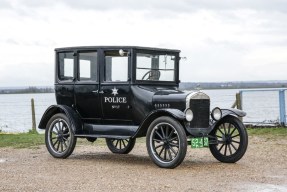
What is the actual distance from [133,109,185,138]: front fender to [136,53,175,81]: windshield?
1031 mm

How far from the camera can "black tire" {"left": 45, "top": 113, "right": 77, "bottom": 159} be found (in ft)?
38.5

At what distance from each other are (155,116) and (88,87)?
185 centimetres

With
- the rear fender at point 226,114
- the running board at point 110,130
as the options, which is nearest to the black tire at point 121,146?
the running board at point 110,130

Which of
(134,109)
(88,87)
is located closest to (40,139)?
(88,87)

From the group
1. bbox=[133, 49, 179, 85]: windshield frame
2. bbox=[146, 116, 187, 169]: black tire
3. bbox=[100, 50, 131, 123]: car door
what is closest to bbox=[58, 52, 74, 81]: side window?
bbox=[100, 50, 131, 123]: car door

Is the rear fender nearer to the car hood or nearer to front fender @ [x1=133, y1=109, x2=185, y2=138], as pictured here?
the car hood

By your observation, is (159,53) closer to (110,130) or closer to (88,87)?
(88,87)

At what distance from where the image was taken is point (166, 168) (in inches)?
400

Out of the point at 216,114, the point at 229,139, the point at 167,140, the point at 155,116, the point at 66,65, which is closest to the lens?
the point at 167,140

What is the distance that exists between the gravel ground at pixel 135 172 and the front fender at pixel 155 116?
0.63m

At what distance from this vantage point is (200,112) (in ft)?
35.4

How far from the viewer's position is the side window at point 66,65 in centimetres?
1229

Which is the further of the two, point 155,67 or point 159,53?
point 159,53

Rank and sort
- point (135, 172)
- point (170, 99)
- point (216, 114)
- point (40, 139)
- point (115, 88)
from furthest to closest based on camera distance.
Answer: point (40, 139), point (115, 88), point (216, 114), point (170, 99), point (135, 172)
